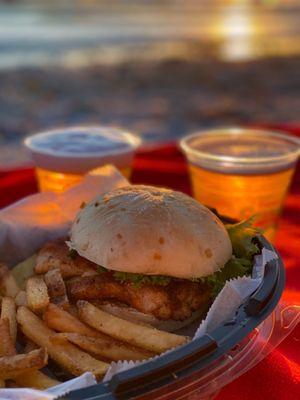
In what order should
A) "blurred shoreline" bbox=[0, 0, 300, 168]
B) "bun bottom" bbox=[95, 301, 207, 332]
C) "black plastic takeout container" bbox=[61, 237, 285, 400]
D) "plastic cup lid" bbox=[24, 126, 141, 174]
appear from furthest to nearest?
"blurred shoreline" bbox=[0, 0, 300, 168]
"plastic cup lid" bbox=[24, 126, 141, 174]
"bun bottom" bbox=[95, 301, 207, 332]
"black plastic takeout container" bbox=[61, 237, 285, 400]

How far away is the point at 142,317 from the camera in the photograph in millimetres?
2033

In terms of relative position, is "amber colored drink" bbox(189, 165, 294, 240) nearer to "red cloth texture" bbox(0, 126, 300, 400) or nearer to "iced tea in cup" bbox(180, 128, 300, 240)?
"iced tea in cup" bbox(180, 128, 300, 240)

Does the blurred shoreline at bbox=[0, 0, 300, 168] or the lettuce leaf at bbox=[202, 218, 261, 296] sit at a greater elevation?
the lettuce leaf at bbox=[202, 218, 261, 296]

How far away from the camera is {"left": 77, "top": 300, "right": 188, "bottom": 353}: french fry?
181 centimetres

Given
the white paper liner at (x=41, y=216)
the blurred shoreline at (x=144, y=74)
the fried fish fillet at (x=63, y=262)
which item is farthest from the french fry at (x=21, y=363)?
the blurred shoreline at (x=144, y=74)

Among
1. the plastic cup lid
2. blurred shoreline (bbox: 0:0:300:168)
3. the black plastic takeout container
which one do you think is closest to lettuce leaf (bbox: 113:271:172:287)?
the black plastic takeout container

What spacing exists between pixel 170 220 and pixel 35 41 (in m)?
14.6

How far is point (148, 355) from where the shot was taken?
1.88 metres

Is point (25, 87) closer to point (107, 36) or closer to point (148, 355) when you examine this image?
point (107, 36)

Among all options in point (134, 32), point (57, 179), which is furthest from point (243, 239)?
point (134, 32)

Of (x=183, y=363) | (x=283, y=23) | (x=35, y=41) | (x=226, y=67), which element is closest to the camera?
(x=183, y=363)

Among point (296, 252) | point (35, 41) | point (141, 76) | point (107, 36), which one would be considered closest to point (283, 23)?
point (107, 36)

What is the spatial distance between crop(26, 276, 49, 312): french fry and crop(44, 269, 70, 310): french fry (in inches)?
1.0

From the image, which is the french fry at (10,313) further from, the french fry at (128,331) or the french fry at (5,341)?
the french fry at (128,331)
